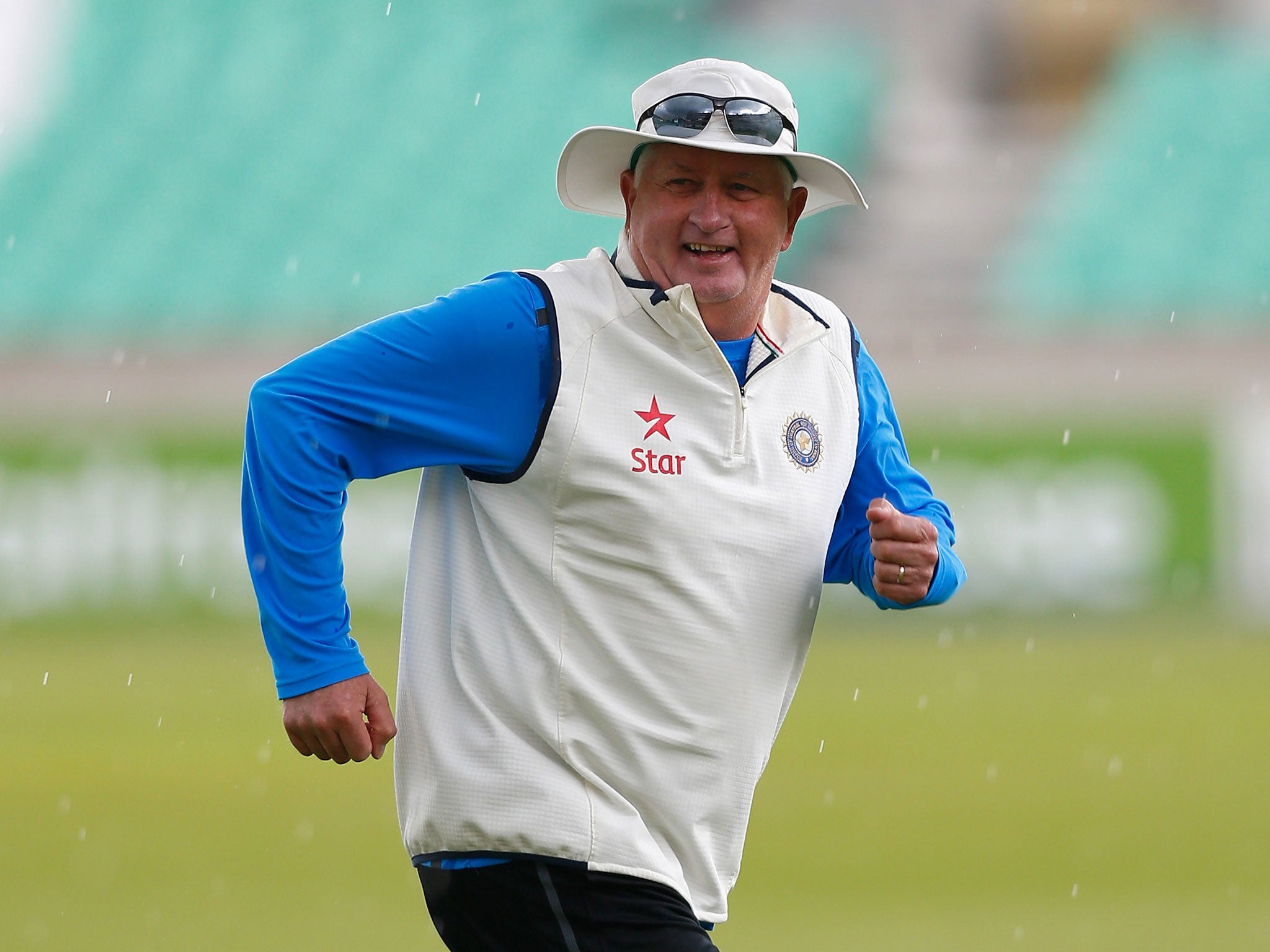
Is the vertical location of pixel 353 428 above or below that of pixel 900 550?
above

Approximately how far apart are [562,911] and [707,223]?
1073mm

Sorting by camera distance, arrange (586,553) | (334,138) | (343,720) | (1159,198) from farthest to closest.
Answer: (334,138) → (1159,198) → (586,553) → (343,720)

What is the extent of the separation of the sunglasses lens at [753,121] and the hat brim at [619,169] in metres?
0.02

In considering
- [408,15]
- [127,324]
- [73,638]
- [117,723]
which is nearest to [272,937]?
[117,723]

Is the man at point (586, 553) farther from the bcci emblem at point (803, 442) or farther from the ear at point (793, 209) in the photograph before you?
the ear at point (793, 209)

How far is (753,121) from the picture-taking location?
8.71 ft

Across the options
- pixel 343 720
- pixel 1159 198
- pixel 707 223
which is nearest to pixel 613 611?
pixel 343 720

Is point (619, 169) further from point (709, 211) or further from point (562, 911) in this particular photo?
point (562, 911)

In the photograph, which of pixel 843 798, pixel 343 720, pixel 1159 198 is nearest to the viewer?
pixel 343 720

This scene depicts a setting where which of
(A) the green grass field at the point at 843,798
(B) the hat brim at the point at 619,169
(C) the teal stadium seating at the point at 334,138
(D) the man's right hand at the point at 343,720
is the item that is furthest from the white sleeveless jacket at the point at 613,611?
(C) the teal stadium seating at the point at 334,138

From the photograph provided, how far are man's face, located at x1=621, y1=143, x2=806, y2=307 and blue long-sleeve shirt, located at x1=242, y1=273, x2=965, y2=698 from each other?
263 mm

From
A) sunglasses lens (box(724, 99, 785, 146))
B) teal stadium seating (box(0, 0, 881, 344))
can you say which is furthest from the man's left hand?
teal stadium seating (box(0, 0, 881, 344))

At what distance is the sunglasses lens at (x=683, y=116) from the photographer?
2633 millimetres

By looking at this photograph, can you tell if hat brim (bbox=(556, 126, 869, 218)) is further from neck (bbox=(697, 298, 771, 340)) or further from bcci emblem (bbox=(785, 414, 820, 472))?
bcci emblem (bbox=(785, 414, 820, 472))
